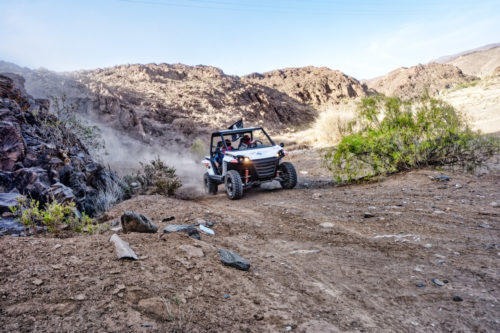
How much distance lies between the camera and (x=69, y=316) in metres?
1.88

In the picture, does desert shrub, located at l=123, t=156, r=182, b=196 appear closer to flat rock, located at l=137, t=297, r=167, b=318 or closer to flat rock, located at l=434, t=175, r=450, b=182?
flat rock, located at l=434, t=175, r=450, b=182

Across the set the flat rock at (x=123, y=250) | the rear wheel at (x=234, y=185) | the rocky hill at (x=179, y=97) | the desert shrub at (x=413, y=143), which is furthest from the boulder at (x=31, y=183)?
the rocky hill at (x=179, y=97)

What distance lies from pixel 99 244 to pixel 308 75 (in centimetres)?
5193

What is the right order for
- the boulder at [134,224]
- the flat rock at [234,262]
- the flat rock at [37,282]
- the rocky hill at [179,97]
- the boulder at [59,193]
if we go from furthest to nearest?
1. the rocky hill at [179,97]
2. the boulder at [59,193]
3. the boulder at [134,224]
4. the flat rock at [234,262]
5. the flat rock at [37,282]

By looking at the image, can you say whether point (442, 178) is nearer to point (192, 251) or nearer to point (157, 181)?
point (192, 251)

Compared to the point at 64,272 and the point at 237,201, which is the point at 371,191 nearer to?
the point at 237,201

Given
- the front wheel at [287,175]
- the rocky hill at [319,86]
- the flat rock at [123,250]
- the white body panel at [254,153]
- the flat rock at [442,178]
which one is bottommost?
the front wheel at [287,175]

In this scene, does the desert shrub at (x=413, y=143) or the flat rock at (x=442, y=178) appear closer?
the flat rock at (x=442, y=178)

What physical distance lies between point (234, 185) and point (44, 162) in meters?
4.07

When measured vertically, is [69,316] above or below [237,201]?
above

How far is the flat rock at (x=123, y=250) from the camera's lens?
2670 millimetres

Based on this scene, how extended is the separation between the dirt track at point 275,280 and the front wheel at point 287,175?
343 cm

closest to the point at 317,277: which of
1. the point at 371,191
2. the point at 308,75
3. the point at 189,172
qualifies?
the point at 371,191

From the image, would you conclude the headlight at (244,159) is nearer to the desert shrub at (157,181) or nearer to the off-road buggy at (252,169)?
the off-road buggy at (252,169)
